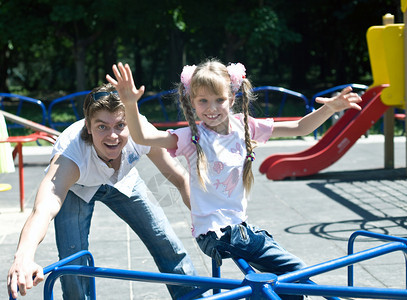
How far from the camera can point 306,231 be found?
5613 mm

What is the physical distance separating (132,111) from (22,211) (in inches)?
174

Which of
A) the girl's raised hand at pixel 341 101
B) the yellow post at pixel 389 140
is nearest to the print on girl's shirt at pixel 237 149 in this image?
the girl's raised hand at pixel 341 101

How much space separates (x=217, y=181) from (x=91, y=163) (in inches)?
25.8

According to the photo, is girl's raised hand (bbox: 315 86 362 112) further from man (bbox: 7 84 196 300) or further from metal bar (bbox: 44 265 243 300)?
metal bar (bbox: 44 265 243 300)

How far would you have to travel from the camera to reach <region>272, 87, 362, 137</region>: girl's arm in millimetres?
2725

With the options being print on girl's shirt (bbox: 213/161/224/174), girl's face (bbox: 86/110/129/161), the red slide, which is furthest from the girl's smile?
the red slide

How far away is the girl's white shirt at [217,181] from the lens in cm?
267

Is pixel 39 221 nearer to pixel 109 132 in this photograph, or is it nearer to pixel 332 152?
pixel 109 132

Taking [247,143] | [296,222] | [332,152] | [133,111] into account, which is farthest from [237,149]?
[332,152]

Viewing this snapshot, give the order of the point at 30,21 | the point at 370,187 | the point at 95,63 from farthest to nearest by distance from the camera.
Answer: the point at 95,63, the point at 30,21, the point at 370,187

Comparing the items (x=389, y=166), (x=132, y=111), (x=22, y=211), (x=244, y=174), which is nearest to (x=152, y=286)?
(x=244, y=174)

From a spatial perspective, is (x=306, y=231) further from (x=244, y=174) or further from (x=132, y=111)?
(x=132, y=111)

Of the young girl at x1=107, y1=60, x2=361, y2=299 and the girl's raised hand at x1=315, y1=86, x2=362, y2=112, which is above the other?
the girl's raised hand at x1=315, y1=86, x2=362, y2=112

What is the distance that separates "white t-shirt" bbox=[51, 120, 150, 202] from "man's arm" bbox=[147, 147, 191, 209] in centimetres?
8
